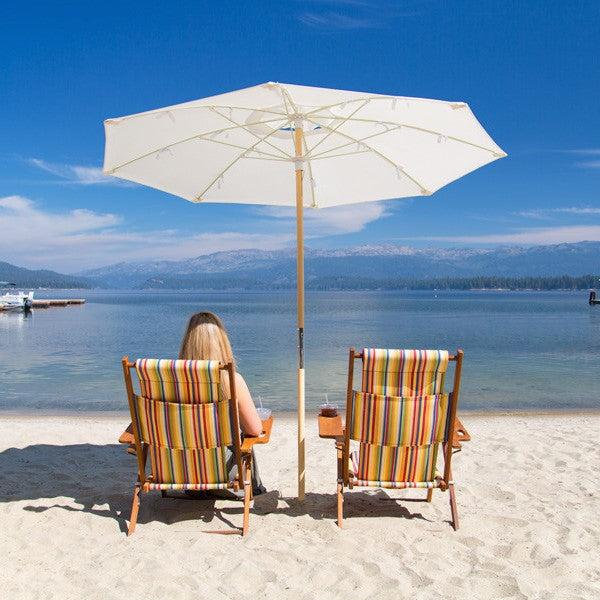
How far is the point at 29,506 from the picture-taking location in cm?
412

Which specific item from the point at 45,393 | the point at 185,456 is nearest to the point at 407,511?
the point at 185,456

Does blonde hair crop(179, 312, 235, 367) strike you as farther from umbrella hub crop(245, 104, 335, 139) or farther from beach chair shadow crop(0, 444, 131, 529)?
umbrella hub crop(245, 104, 335, 139)

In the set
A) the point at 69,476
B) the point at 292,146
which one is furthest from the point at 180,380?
the point at 292,146

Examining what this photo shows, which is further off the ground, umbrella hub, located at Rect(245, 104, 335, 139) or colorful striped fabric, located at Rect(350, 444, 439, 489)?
umbrella hub, located at Rect(245, 104, 335, 139)

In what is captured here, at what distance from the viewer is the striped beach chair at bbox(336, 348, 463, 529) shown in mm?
3486

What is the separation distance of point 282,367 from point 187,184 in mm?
12613

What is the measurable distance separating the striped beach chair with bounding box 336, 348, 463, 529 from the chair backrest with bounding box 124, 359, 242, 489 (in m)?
0.75

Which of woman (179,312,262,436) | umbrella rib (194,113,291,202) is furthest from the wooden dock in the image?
woman (179,312,262,436)

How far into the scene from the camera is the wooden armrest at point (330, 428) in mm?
3918

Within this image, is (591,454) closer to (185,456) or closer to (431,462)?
(431,462)

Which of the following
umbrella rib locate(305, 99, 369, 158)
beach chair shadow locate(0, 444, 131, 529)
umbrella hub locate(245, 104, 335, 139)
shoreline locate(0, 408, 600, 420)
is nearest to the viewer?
umbrella rib locate(305, 99, 369, 158)

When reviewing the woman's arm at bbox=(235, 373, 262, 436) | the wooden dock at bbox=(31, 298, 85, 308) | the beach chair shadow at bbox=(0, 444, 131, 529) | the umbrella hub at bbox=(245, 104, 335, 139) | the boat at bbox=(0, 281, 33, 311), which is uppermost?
the umbrella hub at bbox=(245, 104, 335, 139)

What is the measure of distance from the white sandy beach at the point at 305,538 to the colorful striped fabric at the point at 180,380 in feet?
2.79

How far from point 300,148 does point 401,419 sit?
6.34 feet
